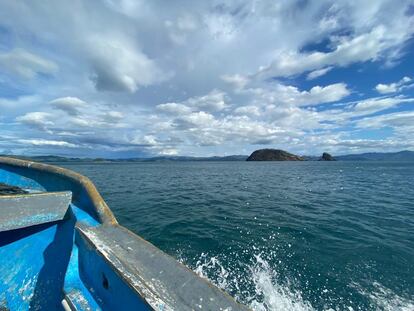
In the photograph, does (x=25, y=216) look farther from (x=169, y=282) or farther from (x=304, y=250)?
(x=304, y=250)

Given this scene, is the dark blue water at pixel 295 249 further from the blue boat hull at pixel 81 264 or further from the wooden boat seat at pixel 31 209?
the wooden boat seat at pixel 31 209

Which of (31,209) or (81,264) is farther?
(31,209)

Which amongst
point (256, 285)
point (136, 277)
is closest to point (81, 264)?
point (136, 277)

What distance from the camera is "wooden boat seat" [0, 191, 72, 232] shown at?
10.5 ft

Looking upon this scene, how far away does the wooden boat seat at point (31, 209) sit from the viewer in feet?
10.5

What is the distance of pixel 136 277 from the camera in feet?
6.10

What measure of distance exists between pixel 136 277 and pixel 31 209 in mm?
2711

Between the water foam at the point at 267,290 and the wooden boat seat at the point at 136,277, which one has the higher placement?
the wooden boat seat at the point at 136,277

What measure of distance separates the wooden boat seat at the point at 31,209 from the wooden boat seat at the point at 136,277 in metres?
1.20

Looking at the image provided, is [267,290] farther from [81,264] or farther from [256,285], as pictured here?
[81,264]

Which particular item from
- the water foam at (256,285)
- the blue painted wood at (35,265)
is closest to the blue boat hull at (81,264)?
the blue painted wood at (35,265)

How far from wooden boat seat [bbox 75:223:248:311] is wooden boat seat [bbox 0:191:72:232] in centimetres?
120

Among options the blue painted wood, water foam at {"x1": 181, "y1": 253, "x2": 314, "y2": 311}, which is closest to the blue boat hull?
the blue painted wood

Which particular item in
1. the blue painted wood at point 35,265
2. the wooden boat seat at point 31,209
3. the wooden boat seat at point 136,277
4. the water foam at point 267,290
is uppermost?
the wooden boat seat at point 31,209
